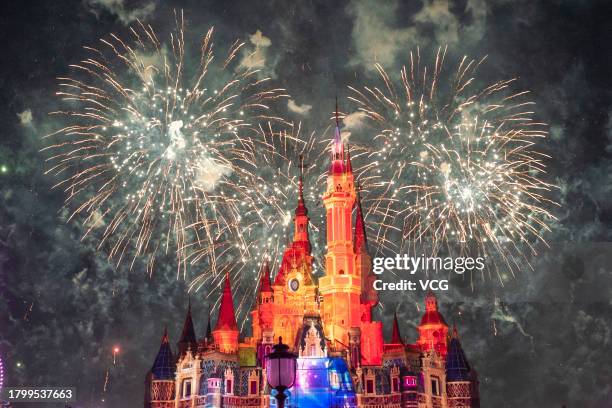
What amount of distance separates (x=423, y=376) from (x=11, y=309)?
46.4m

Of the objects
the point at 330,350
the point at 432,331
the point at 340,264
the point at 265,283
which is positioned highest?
the point at 340,264

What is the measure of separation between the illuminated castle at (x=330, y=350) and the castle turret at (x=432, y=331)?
93 millimetres

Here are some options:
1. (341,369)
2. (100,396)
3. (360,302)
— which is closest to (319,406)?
(341,369)

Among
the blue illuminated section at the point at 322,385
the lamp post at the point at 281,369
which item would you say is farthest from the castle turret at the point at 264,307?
the lamp post at the point at 281,369

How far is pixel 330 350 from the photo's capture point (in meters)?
65.4

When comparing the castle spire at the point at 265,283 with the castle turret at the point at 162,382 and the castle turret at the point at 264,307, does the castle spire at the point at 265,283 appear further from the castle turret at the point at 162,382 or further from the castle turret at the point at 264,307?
the castle turret at the point at 162,382

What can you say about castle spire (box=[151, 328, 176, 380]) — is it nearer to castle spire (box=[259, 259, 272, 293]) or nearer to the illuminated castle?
the illuminated castle

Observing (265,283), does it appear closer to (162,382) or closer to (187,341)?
(187,341)

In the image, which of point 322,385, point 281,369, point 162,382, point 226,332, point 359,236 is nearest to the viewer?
point 281,369

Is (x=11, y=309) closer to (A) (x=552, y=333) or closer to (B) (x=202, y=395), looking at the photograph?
(B) (x=202, y=395)

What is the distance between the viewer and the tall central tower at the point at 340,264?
2729 inches

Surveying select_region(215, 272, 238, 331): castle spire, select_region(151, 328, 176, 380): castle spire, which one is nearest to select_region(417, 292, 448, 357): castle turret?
select_region(215, 272, 238, 331): castle spire

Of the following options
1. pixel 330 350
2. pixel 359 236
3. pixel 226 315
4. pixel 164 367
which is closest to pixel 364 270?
pixel 359 236

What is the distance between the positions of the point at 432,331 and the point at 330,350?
38.4ft
